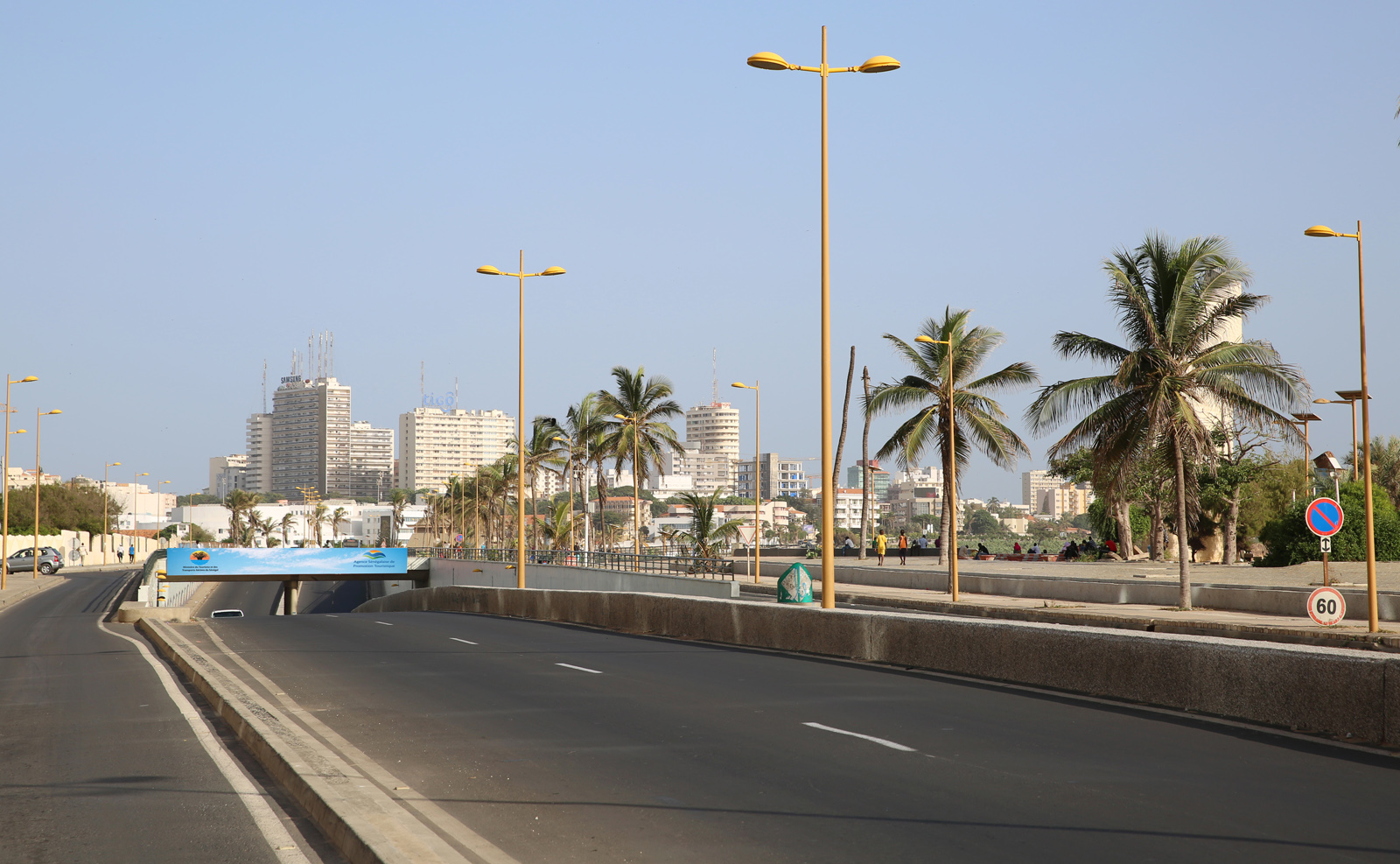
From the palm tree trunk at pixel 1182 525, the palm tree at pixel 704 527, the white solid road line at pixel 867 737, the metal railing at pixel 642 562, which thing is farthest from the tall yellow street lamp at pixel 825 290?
the palm tree at pixel 704 527

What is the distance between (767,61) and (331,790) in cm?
1490

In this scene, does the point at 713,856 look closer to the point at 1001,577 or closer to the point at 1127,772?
the point at 1127,772

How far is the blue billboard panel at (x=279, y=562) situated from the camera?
228 feet

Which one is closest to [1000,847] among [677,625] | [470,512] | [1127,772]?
[1127,772]

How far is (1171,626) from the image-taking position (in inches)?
1080

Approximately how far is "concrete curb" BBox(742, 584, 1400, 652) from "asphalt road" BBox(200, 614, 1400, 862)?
8.74m

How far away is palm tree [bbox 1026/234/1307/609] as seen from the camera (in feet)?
108

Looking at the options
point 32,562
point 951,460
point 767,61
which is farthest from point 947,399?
point 32,562

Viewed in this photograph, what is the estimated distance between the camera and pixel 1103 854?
21.1 feet

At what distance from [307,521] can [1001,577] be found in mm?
170084

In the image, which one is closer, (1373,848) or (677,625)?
(1373,848)

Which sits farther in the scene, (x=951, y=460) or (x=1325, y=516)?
(x=951, y=460)

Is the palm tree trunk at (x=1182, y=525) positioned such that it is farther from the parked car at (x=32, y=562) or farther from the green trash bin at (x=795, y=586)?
the parked car at (x=32, y=562)

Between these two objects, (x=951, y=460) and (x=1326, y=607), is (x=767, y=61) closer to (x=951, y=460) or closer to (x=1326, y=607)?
(x=1326, y=607)
